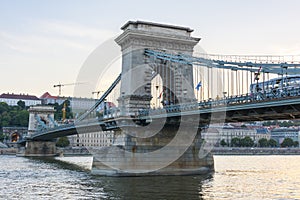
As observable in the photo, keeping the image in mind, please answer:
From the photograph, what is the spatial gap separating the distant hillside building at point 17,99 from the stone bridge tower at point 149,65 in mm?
156767

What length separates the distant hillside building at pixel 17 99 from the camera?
189m

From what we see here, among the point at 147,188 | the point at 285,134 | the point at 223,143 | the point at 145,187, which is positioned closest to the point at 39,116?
the point at 223,143

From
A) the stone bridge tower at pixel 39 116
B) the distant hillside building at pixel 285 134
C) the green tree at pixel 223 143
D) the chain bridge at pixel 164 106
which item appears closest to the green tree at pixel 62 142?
the stone bridge tower at pixel 39 116

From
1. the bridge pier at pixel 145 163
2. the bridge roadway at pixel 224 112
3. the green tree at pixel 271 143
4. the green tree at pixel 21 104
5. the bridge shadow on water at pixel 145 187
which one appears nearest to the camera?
Answer: the bridge roadway at pixel 224 112

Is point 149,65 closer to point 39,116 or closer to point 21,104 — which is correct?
point 39,116

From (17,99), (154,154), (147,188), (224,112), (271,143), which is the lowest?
(147,188)

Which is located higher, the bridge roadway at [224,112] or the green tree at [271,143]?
the bridge roadway at [224,112]

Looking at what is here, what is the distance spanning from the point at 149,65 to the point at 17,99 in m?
161

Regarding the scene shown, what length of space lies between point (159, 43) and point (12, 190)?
19.0 m

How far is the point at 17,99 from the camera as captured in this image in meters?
192

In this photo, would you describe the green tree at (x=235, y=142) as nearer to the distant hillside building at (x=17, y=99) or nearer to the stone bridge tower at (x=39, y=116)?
the stone bridge tower at (x=39, y=116)

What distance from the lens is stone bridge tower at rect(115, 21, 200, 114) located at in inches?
1583

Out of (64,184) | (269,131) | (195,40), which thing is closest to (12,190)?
(64,184)

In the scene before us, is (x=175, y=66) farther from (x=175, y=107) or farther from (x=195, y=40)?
(x=175, y=107)
